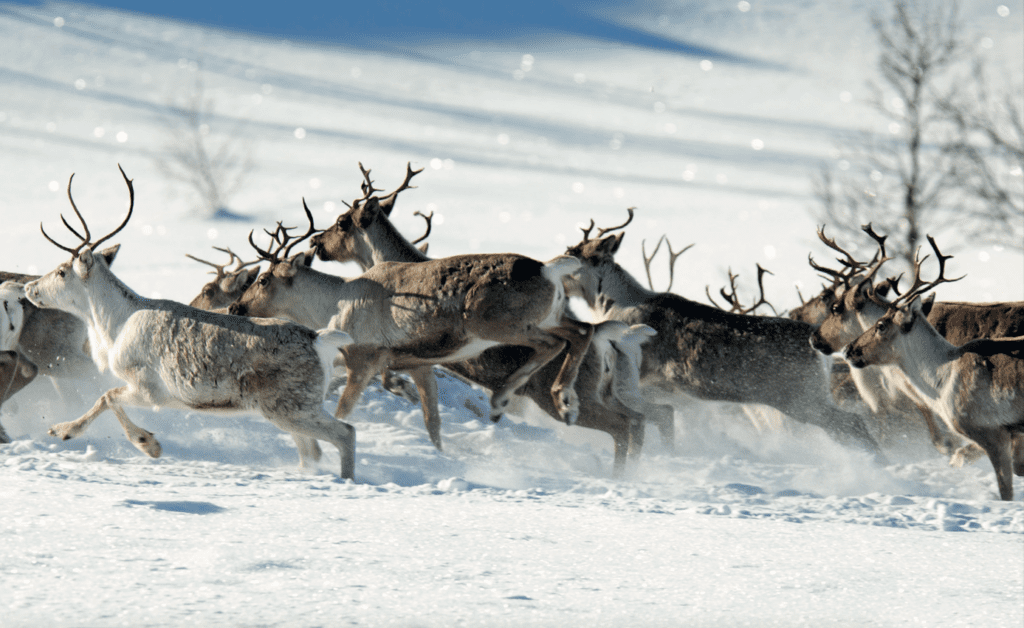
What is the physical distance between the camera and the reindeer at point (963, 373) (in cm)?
685

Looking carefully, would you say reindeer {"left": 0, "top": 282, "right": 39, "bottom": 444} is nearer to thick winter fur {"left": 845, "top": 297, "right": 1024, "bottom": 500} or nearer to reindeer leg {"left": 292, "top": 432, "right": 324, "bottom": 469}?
reindeer leg {"left": 292, "top": 432, "right": 324, "bottom": 469}

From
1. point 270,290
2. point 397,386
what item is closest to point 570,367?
point 397,386

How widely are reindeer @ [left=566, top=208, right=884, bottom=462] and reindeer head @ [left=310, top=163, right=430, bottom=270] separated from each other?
1.98 meters

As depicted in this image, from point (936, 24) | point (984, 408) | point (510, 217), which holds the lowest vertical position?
point (984, 408)

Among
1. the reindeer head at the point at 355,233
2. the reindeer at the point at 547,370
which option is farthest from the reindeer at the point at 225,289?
the reindeer at the point at 547,370

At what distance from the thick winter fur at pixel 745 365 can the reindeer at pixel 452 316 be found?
53.8 inches

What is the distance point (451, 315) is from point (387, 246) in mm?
1642

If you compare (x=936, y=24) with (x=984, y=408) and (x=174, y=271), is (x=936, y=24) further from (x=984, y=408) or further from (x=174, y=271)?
(x=174, y=271)

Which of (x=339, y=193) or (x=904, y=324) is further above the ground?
(x=339, y=193)

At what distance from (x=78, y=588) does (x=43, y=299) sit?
11.6ft

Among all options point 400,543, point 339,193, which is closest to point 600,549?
point 400,543

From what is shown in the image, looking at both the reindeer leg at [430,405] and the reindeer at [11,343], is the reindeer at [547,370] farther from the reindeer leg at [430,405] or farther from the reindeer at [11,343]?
the reindeer at [11,343]

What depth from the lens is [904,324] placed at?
7.31 meters

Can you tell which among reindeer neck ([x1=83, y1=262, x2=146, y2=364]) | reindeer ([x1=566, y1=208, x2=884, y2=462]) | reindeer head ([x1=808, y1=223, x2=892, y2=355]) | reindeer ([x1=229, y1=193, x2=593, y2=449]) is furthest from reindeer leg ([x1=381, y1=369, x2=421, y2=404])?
reindeer head ([x1=808, y1=223, x2=892, y2=355])
